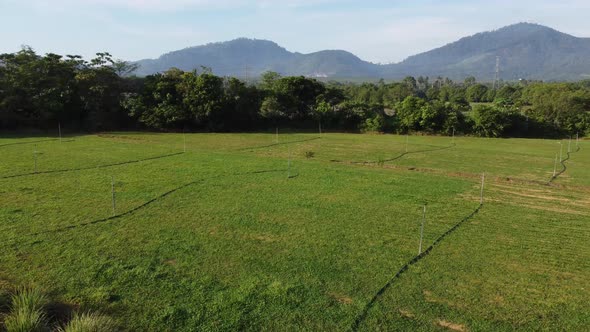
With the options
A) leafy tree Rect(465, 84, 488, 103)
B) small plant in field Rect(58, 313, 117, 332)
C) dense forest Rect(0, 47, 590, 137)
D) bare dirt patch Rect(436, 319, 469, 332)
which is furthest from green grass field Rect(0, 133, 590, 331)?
leafy tree Rect(465, 84, 488, 103)

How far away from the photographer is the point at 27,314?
5.66 metres

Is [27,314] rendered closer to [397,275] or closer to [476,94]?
[397,275]

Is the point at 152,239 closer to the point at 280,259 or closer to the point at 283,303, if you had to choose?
the point at 280,259

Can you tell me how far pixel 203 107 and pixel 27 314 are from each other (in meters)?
35.4

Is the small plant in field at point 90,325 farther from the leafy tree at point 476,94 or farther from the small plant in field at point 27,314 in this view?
the leafy tree at point 476,94

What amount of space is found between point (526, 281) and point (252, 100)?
1541 inches

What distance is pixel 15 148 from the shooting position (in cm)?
2550

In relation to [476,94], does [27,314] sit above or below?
below

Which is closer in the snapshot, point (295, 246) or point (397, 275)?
point (397, 275)

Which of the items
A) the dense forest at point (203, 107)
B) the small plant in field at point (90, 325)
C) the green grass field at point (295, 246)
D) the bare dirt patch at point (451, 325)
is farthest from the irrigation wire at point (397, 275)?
the dense forest at point (203, 107)

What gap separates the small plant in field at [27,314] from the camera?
5430 millimetres

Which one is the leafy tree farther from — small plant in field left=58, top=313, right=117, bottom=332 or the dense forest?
small plant in field left=58, top=313, right=117, bottom=332

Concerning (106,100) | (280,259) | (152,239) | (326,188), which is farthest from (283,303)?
(106,100)

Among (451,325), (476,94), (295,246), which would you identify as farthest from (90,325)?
(476,94)
